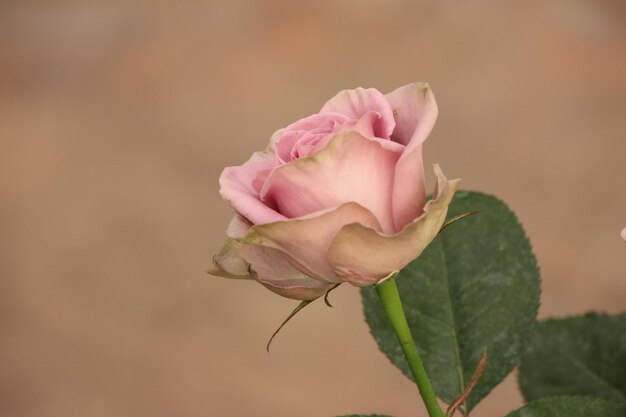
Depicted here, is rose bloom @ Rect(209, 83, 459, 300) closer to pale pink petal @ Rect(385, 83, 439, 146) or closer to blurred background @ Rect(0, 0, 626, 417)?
pale pink petal @ Rect(385, 83, 439, 146)

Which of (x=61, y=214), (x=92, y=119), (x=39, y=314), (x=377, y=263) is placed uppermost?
(x=377, y=263)

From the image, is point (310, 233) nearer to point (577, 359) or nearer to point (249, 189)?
point (249, 189)

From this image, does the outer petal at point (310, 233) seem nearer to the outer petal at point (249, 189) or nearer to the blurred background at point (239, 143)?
the outer petal at point (249, 189)

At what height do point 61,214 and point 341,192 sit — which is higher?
point 341,192

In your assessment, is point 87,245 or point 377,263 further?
point 87,245

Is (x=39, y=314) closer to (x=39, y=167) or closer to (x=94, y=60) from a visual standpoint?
(x=39, y=167)

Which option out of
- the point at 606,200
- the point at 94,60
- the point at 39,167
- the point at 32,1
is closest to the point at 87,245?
the point at 39,167
